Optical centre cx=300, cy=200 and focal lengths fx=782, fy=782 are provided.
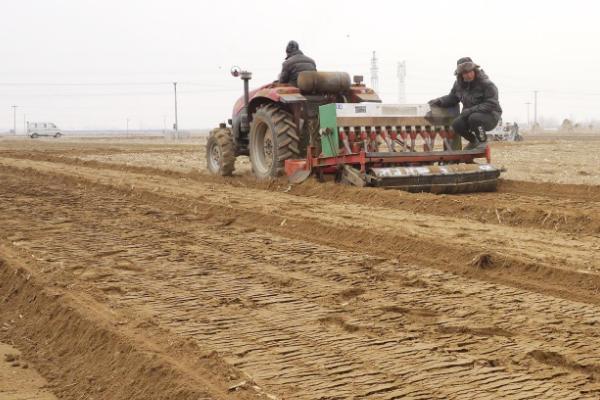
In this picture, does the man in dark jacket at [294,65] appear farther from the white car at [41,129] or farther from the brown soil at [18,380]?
the white car at [41,129]

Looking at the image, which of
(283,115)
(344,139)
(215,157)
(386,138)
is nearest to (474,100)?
(386,138)

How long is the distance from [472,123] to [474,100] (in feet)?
1.17

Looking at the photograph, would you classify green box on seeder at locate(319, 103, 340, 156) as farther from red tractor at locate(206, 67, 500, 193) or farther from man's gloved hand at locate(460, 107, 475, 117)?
man's gloved hand at locate(460, 107, 475, 117)

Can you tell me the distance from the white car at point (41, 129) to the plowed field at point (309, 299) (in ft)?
212

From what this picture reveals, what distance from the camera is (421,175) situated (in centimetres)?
1052

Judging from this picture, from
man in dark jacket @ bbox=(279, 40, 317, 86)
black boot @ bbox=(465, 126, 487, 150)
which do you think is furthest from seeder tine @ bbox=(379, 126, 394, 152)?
man in dark jacket @ bbox=(279, 40, 317, 86)

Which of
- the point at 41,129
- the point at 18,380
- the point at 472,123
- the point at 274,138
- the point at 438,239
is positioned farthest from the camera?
the point at 41,129

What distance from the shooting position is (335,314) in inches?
181

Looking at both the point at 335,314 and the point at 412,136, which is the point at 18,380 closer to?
the point at 335,314

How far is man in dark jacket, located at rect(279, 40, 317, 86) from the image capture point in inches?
492

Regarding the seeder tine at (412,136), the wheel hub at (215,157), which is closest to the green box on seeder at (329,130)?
the seeder tine at (412,136)

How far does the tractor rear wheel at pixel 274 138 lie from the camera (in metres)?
12.0

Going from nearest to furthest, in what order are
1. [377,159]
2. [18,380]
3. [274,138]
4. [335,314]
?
[18,380], [335,314], [377,159], [274,138]

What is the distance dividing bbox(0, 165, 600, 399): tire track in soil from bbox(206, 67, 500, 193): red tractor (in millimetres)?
3686
